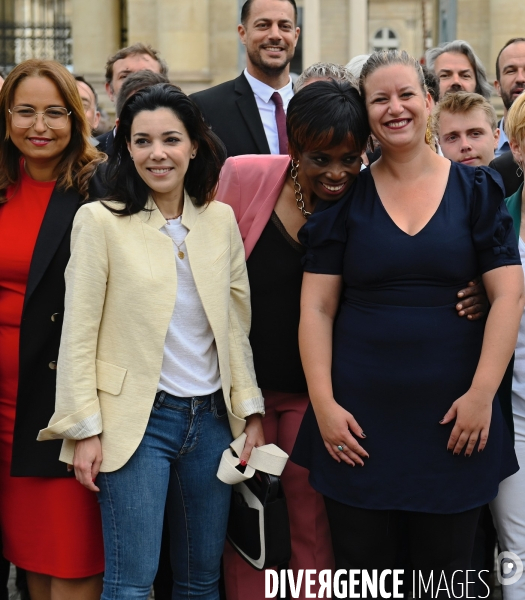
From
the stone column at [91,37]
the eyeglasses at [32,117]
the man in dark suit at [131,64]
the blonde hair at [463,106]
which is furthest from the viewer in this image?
the stone column at [91,37]

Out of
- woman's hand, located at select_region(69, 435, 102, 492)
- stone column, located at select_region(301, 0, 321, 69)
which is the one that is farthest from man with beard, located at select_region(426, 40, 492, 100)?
stone column, located at select_region(301, 0, 321, 69)

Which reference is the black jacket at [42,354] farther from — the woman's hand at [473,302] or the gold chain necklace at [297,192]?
the woman's hand at [473,302]

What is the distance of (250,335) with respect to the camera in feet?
11.6

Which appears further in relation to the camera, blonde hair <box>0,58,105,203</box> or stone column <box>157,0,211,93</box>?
stone column <box>157,0,211,93</box>

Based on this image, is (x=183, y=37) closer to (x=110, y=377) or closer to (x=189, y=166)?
(x=189, y=166)

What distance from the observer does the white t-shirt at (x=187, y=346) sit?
3156mm

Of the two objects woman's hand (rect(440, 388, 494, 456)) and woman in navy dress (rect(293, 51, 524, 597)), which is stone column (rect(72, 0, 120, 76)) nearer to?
woman in navy dress (rect(293, 51, 524, 597))

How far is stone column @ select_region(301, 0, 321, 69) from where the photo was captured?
2002 cm

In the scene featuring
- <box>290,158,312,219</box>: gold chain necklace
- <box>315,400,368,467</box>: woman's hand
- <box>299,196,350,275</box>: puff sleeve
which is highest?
<box>290,158,312,219</box>: gold chain necklace

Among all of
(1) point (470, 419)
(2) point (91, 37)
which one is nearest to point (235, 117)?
(1) point (470, 419)

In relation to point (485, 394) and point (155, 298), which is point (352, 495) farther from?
point (155, 298)

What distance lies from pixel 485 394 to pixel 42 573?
1812mm

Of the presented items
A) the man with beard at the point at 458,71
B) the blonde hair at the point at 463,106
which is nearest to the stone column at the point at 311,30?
the man with beard at the point at 458,71

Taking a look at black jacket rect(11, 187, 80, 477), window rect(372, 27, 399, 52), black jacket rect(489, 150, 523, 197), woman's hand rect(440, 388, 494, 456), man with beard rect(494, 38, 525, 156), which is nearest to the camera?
woman's hand rect(440, 388, 494, 456)
